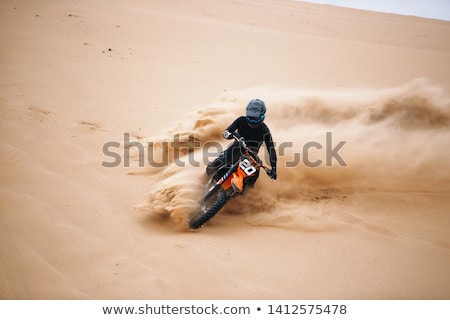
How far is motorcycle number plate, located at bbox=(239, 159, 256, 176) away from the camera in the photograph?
387 centimetres

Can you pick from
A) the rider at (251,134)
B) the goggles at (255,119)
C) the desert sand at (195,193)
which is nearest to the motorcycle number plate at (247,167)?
the rider at (251,134)

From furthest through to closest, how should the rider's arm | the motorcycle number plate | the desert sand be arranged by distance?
1. the rider's arm
2. the motorcycle number plate
3. the desert sand

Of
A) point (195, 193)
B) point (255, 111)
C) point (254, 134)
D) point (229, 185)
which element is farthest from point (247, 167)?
point (195, 193)

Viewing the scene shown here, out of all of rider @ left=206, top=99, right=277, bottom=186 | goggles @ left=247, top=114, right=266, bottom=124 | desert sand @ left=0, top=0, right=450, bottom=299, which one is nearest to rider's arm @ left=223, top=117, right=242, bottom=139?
rider @ left=206, top=99, right=277, bottom=186

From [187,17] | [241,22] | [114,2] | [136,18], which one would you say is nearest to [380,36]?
[241,22]

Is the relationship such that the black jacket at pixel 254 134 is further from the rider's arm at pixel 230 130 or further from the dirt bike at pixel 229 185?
the dirt bike at pixel 229 185

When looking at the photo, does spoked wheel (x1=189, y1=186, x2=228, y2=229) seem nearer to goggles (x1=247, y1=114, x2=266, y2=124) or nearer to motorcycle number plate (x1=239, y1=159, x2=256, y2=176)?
motorcycle number plate (x1=239, y1=159, x2=256, y2=176)

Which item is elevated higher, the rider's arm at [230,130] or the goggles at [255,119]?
the goggles at [255,119]

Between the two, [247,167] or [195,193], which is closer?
[247,167]

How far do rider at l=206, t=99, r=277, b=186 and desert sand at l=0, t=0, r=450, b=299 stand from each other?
1.66 ft

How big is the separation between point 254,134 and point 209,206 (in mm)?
1044

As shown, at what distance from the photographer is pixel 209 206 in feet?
13.7

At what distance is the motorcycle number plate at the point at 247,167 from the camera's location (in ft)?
12.7

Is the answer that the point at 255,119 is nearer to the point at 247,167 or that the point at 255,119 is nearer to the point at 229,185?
the point at 247,167
